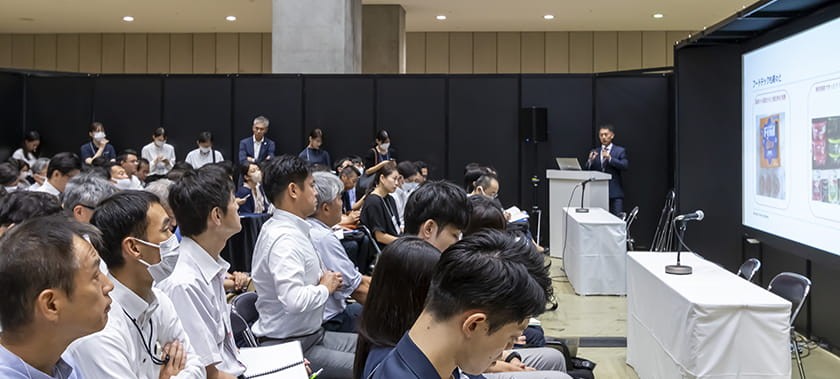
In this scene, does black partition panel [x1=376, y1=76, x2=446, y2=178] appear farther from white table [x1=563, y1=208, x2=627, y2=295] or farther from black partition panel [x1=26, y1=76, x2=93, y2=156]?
white table [x1=563, y1=208, x2=627, y2=295]

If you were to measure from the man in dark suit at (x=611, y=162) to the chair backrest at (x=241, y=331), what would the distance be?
8106 mm

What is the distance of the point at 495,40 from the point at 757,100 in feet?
40.4

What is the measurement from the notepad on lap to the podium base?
219 cm

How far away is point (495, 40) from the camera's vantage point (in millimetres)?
18203

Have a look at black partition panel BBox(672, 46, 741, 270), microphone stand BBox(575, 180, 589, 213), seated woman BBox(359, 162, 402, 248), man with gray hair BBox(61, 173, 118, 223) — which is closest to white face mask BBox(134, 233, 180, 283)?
man with gray hair BBox(61, 173, 118, 223)

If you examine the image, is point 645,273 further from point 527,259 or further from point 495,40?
point 495,40

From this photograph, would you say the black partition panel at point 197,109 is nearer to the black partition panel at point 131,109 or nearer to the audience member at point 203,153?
the black partition panel at point 131,109

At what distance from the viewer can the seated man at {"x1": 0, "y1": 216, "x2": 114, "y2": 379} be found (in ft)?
5.35

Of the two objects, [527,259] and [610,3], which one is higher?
[610,3]

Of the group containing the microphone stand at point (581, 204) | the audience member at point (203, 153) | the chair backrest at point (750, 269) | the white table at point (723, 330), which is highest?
the audience member at point (203, 153)

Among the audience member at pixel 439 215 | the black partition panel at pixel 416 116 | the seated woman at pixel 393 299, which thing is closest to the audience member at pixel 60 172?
the audience member at pixel 439 215

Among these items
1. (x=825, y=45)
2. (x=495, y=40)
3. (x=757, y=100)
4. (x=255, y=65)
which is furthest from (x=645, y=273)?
(x=255, y=65)

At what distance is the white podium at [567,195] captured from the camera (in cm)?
936

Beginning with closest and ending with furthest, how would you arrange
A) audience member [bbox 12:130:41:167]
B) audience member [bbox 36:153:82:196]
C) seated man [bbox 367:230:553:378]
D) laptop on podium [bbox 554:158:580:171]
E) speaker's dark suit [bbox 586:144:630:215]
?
seated man [bbox 367:230:553:378] → audience member [bbox 36:153:82:196] → laptop on podium [bbox 554:158:580:171] → speaker's dark suit [bbox 586:144:630:215] → audience member [bbox 12:130:41:167]
